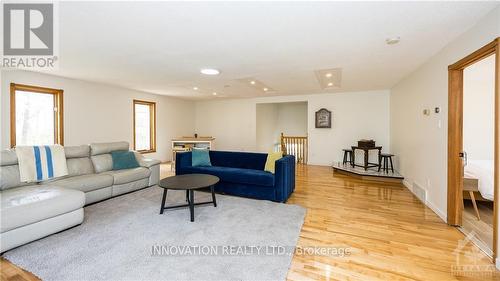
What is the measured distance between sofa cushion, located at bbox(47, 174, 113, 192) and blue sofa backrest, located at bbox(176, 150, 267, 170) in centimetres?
131

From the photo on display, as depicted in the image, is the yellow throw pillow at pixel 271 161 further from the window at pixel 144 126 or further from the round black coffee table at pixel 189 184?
the window at pixel 144 126

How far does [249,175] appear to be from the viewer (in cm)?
370

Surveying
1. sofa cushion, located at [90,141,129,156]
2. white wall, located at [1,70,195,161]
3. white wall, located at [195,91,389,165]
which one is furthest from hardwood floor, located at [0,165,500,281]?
white wall, located at [1,70,195,161]

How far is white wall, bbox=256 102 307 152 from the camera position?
8674 millimetres

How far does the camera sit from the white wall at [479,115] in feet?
12.6

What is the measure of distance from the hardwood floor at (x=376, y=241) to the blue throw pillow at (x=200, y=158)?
1.97 meters

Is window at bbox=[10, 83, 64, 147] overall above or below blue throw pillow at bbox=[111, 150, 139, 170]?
above

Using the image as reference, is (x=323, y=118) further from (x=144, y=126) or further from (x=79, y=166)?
(x=79, y=166)

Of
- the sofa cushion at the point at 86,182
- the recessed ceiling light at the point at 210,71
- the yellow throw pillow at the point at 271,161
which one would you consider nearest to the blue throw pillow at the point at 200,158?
the yellow throw pillow at the point at 271,161

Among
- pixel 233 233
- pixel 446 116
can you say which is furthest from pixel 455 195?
pixel 233 233

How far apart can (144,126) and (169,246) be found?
5.43 metres

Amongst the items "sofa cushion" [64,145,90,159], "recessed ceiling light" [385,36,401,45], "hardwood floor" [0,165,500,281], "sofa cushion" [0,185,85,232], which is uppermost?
"recessed ceiling light" [385,36,401,45]

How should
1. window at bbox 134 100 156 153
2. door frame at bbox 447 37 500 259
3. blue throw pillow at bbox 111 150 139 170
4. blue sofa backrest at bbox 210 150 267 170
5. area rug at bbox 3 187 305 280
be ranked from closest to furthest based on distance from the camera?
area rug at bbox 3 187 305 280, door frame at bbox 447 37 500 259, blue throw pillow at bbox 111 150 139 170, blue sofa backrest at bbox 210 150 267 170, window at bbox 134 100 156 153

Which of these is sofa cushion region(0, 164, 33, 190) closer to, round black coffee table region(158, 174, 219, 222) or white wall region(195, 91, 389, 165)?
round black coffee table region(158, 174, 219, 222)
